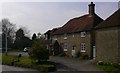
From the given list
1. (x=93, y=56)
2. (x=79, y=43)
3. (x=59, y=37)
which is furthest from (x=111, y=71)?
(x=59, y=37)

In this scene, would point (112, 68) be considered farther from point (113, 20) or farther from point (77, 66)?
point (113, 20)

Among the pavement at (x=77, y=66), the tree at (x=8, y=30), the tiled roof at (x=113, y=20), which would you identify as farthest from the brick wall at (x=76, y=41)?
the tree at (x=8, y=30)

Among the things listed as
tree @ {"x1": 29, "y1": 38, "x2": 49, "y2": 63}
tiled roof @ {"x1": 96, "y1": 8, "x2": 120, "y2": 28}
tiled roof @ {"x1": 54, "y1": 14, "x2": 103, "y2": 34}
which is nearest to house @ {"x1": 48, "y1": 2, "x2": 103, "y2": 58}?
tiled roof @ {"x1": 54, "y1": 14, "x2": 103, "y2": 34}

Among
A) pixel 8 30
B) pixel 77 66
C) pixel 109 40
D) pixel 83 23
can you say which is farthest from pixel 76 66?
pixel 8 30

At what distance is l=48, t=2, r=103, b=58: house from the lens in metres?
48.6

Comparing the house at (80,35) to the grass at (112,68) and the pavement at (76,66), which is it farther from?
the grass at (112,68)

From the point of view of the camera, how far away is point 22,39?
356ft

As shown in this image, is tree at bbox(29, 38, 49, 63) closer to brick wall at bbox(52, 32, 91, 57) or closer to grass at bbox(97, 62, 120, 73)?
grass at bbox(97, 62, 120, 73)

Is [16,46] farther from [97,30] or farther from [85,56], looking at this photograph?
[97,30]

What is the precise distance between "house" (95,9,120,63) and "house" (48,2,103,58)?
692cm

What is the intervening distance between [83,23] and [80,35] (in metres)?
3.68

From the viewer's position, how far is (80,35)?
51562 mm

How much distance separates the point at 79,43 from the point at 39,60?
1382 cm

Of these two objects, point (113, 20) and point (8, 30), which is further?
point (8, 30)
